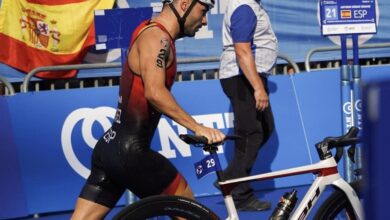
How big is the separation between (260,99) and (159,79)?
2507 millimetres

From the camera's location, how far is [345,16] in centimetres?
676

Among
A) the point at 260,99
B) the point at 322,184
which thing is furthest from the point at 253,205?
the point at 322,184

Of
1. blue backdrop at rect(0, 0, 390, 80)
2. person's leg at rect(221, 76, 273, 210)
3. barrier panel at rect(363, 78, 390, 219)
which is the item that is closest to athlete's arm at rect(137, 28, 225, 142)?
barrier panel at rect(363, 78, 390, 219)

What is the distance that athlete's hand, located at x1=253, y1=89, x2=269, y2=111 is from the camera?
20.9ft

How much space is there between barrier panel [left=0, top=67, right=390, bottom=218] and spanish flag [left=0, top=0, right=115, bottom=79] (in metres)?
1.57

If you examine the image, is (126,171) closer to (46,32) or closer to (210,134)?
(210,134)

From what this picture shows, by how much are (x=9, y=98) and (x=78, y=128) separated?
65 cm

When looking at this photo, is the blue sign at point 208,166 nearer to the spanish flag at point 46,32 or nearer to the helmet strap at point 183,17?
the helmet strap at point 183,17

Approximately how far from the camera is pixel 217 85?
7.55 meters

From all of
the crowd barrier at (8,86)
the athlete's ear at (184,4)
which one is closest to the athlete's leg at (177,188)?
the athlete's ear at (184,4)

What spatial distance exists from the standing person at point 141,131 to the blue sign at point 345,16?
2.80 meters

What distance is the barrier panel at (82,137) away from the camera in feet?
22.9

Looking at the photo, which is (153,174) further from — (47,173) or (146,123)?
(47,173)

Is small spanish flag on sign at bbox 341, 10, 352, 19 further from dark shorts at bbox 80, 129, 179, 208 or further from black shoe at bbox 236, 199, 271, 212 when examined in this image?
dark shorts at bbox 80, 129, 179, 208
